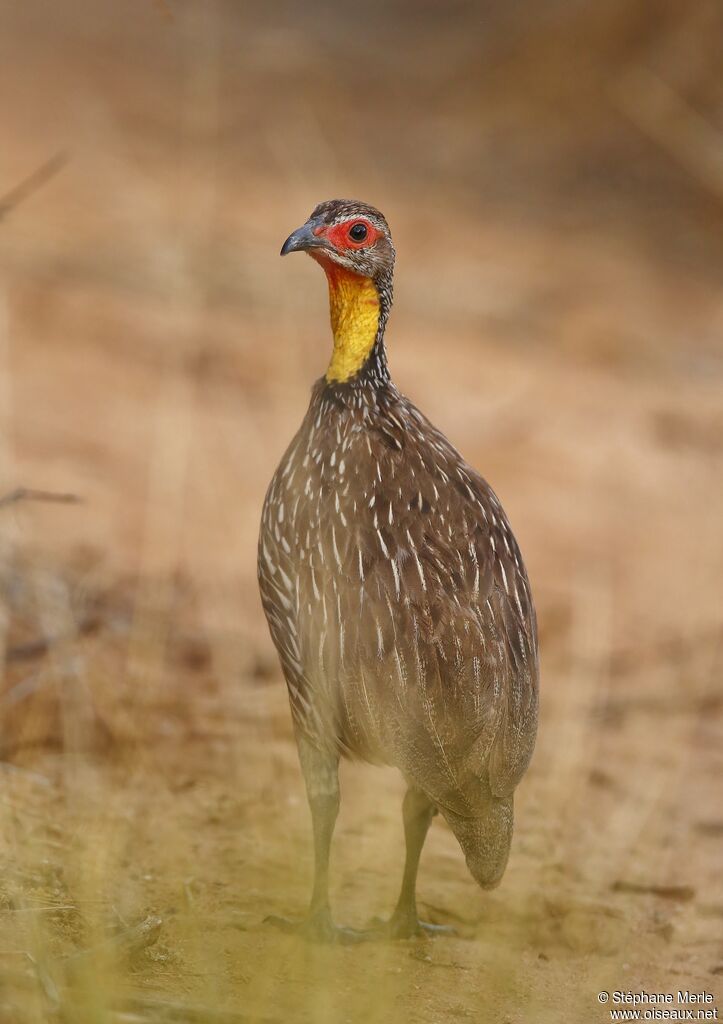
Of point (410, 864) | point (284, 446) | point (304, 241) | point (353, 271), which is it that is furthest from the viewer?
point (284, 446)

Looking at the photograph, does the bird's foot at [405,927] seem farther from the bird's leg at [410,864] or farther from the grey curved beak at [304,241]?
the grey curved beak at [304,241]

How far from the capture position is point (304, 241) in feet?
12.9

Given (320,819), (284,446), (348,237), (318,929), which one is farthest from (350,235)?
(284,446)

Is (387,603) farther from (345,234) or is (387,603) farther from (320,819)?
(345,234)

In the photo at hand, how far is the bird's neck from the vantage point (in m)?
4.10

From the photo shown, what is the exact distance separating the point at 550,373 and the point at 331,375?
5244mm

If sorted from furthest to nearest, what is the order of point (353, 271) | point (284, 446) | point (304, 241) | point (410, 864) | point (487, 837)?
1. point (284, 446)
2. point (410, 864)
3. point (353, 271)
4. point (304, 241)
5. point (487, 837)

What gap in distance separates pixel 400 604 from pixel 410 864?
3.05 ft

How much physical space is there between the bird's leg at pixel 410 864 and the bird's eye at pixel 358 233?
158 cm

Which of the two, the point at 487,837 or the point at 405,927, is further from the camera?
the point at 405,927

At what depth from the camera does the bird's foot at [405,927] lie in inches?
162

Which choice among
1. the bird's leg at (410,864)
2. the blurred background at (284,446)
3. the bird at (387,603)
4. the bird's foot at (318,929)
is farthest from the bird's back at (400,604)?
the blurred background at (284,446)

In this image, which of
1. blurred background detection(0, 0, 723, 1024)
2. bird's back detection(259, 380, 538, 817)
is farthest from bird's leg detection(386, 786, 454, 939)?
bird's back detection(259, 380, 538, 817)

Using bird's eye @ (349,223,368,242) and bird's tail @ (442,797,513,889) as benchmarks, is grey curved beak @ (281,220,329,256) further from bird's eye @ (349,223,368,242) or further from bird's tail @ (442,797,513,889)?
bird's tail @ (442,797,513,889)
